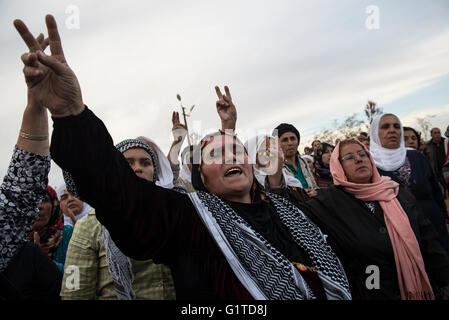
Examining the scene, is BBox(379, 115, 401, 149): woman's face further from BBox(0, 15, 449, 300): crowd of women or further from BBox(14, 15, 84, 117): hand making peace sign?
BBox(14, 15, 84, 117): hand making peace sign

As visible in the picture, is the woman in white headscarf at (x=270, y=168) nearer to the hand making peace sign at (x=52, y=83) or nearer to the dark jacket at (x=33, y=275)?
the dark jacket at (x=33, y=275)

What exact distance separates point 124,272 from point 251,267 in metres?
0.71

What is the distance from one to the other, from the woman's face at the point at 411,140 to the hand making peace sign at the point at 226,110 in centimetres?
352

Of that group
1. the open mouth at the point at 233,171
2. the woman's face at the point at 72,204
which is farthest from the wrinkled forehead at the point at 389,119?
the woman's face at the point at 72,204

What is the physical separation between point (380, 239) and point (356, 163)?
0.68 metres

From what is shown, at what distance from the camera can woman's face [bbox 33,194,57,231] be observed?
98.7 inches

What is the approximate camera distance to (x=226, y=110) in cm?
267

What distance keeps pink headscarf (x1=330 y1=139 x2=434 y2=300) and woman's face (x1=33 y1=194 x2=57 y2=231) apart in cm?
238

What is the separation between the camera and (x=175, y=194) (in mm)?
1602

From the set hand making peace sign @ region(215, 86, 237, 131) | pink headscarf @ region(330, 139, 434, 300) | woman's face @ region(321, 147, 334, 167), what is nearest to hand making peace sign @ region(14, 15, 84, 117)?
Result: hand making peace sign @ region(215, 86, 237, 131)

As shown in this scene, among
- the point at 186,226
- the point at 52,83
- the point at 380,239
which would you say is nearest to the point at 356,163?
the point at 380,239

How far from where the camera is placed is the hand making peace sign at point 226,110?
2.62 meters
